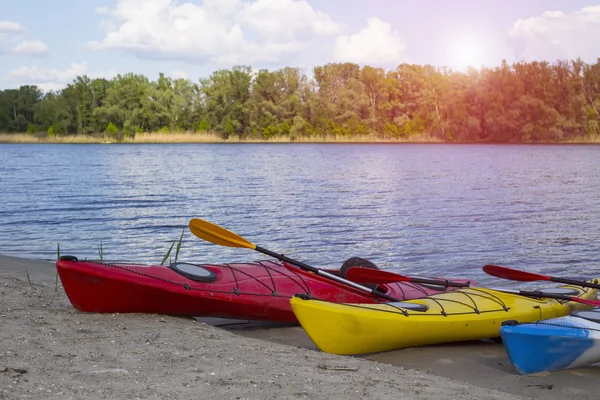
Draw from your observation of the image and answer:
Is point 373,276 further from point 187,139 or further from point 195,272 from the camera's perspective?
point 187,139

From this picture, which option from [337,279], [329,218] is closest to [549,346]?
[337,279]

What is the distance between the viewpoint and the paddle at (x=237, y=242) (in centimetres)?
611

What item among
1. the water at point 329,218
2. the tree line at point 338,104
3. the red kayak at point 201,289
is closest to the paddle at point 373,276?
the red kayak at point 201,289

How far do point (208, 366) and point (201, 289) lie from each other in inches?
65.0

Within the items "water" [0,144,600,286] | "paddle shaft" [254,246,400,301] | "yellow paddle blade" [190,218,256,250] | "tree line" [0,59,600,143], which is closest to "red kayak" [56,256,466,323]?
"paddle shaft" [254,246,400,301]

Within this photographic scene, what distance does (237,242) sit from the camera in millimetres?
6336

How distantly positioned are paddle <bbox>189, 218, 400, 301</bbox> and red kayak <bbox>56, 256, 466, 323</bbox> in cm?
14

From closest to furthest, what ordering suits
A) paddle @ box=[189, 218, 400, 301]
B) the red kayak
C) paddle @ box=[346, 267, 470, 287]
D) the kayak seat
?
the red kayak
the kayak seat
paddle @ box=[346, 267, 470, 287]
paddle @ box=[189, 218, 400, 301]

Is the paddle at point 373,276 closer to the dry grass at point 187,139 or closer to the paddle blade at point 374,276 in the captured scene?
the paddle blade at point 374,276

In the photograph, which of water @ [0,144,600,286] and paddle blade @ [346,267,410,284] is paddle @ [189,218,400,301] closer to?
paddle blade @ [346,267,410,284]

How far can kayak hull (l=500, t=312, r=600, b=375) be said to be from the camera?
487cm

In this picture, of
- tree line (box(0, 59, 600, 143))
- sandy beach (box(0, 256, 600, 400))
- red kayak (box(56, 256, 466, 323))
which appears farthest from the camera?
tree line (box(0, 59, 600, 143))

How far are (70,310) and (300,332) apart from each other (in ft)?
6.43

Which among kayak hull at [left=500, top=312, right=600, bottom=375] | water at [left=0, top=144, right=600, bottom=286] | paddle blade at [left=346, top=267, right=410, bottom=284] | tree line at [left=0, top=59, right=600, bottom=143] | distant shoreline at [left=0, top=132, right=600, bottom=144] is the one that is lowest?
water at [left=0, top=144, right=600, bottom=286]
